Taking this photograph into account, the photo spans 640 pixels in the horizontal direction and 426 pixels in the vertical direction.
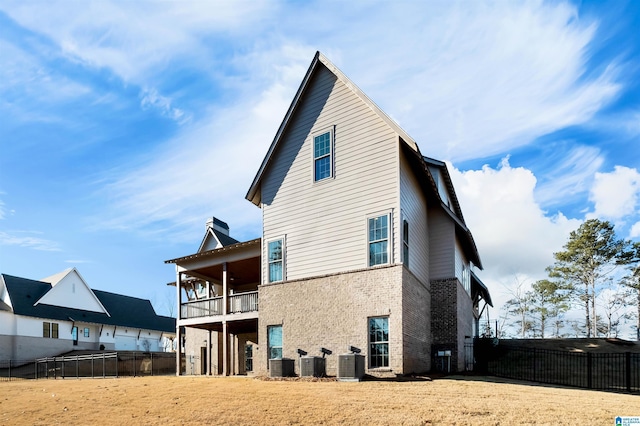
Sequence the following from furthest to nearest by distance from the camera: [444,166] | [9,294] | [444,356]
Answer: [9,294]
[444,166]
[444,356]

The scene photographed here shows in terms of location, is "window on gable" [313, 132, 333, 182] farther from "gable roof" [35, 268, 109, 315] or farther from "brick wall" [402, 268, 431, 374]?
"gable roof" [35, 268, 109, 315]

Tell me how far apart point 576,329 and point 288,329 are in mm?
44290

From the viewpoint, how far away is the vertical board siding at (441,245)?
857 inches

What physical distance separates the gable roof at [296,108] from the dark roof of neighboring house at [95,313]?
33478 mm

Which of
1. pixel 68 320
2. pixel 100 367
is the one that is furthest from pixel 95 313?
pixel 100 367

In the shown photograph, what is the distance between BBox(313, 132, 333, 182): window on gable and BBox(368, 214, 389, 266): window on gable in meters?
2.93

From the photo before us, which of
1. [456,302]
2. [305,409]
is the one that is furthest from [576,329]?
[305,409]

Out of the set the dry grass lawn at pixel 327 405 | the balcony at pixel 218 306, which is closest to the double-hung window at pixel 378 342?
the dry grass lawn at pixel 327 405

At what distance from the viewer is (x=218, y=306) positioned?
25.9 metres

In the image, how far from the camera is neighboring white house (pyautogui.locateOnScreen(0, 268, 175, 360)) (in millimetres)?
43656

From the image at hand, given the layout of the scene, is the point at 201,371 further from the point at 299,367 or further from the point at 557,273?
the point at 557,273

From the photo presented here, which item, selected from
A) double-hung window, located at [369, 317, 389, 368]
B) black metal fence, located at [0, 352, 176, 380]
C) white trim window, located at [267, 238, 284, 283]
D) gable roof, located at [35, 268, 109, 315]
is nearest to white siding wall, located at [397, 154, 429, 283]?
double-hung window, located at [369, 317, 389, 368]

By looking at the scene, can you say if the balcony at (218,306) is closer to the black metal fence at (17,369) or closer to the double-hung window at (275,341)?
the double-hung window at (275,341)

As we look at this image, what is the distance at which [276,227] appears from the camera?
20.9 meters
